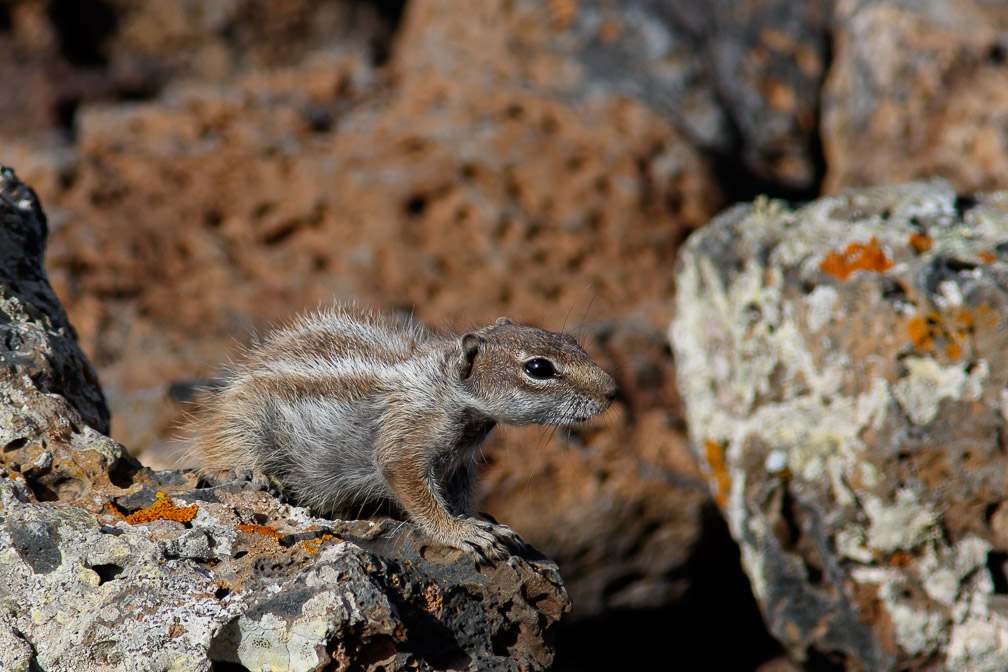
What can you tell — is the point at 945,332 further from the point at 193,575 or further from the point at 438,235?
the point at 438,235

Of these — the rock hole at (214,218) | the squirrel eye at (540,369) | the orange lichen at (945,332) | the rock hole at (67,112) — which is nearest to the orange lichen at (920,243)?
the orange lichen at (945,332)

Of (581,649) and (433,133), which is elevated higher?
(433,133)

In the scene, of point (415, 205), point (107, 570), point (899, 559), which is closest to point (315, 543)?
point (107, 570)

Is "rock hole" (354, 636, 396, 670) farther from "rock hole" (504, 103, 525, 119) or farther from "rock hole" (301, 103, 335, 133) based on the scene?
"rock hole" (301, 103, 335, 133)

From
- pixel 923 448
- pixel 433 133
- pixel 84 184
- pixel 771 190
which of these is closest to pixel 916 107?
pixel 771 190

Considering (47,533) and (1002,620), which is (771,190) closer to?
(1002,620)

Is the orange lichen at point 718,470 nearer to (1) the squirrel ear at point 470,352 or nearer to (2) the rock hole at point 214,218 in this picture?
(1) the squirrel ear at point 470,352
